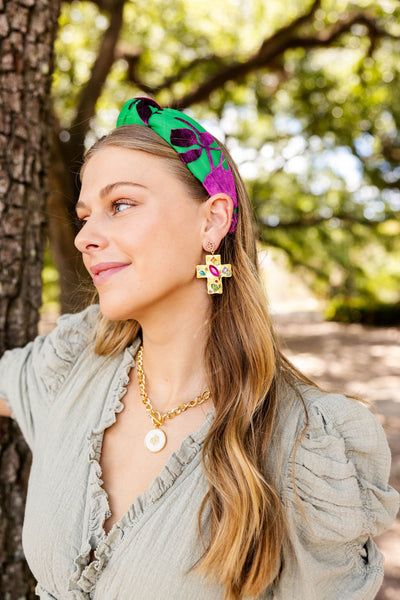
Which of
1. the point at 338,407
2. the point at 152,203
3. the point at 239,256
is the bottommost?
the point at 338,407

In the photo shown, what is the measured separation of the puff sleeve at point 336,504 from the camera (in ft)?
5.08

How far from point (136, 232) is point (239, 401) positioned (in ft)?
2.15

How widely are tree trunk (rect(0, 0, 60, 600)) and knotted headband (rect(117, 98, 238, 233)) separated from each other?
0.56 m

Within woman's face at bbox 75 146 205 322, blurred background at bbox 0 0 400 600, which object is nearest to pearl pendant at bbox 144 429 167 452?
woman's face at bbox 75 146 205 322

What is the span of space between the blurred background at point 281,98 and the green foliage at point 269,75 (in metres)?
0.03

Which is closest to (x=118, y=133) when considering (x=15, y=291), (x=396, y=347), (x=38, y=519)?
(x=15, y=291)

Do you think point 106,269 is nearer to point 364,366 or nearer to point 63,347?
point 63,347

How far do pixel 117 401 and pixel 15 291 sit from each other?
73 cm

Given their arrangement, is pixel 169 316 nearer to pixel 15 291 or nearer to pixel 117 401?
pixel 117 401

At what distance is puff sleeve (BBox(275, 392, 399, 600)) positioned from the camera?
1548mm

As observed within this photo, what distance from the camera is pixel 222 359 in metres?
1.85

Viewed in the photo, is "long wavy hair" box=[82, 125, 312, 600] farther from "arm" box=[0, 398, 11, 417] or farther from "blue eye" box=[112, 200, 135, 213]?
"arm" box=[0, 398, 11, 417]

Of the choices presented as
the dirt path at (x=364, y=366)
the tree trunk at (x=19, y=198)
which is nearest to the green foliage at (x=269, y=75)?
the dirt path at (x=364, y=366)

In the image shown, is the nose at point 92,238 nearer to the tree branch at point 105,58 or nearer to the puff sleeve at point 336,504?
the puff sleeve at point 336,504
